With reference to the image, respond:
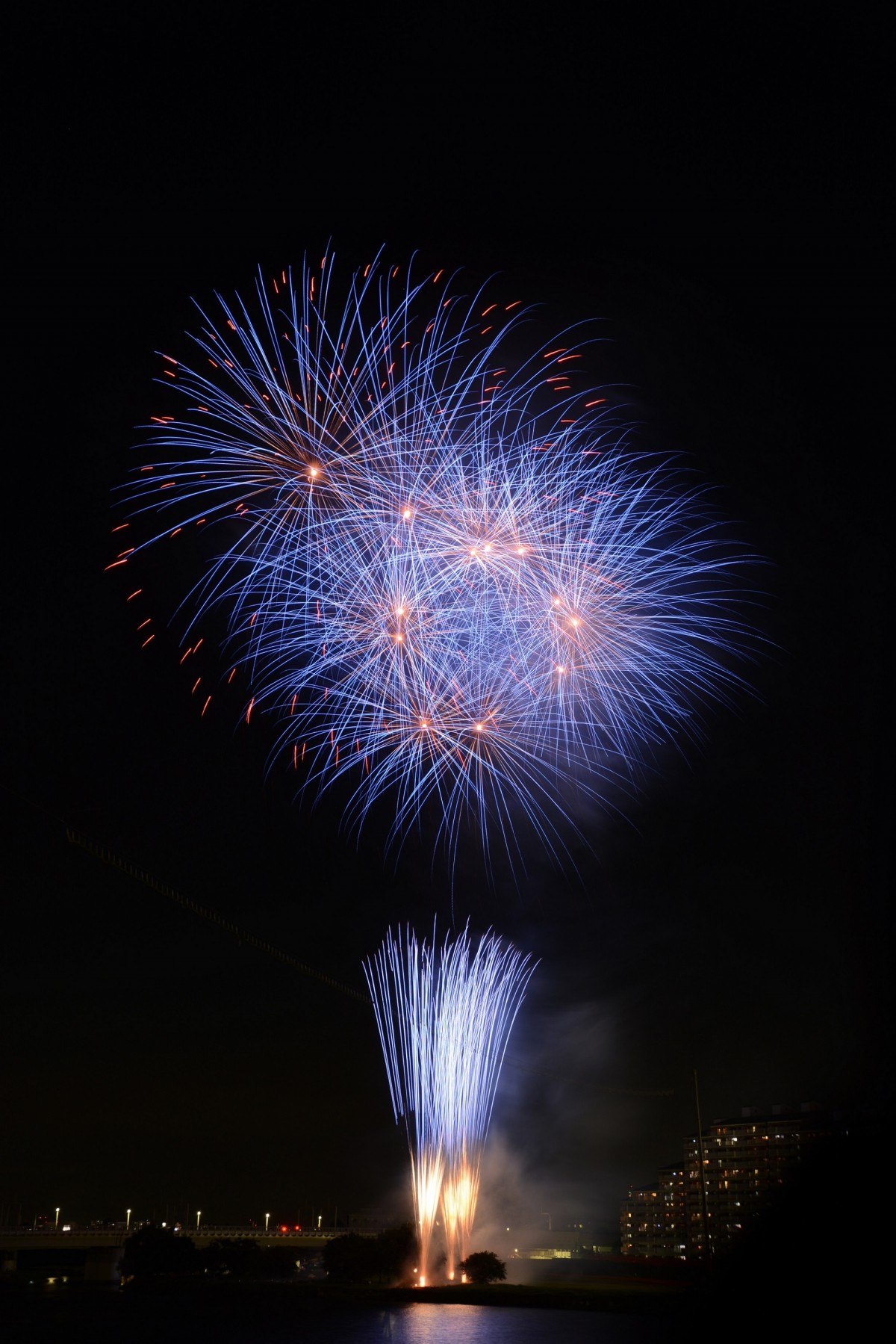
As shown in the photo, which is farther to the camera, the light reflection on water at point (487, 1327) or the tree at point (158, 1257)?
the tree at point (158, 1257)

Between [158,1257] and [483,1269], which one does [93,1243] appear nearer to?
[158,1257]

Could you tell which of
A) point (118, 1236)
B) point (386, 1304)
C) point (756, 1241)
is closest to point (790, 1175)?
point (756, 1241)

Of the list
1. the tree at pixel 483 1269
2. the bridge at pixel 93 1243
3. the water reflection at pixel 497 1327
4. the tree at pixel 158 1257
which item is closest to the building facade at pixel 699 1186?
the water reflection at pixel 497 1327

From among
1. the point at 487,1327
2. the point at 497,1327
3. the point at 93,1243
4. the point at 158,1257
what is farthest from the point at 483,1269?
the point at 93,1243

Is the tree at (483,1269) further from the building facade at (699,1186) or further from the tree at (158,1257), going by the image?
the tree at (158,1257)

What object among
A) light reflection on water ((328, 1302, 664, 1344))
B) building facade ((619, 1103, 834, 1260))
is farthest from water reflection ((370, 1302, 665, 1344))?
building facade ((619, 1103, 834, 1260))
